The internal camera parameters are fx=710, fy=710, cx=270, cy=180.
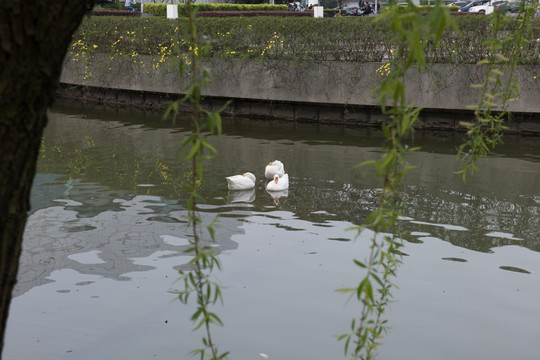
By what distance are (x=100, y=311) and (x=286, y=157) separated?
6.09 metres

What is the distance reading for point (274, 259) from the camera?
621 centimetres

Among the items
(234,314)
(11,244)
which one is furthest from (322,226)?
(11,244)

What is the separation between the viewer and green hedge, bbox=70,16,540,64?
41.9ft

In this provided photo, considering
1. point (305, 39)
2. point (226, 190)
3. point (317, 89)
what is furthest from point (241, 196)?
point (305, 39)

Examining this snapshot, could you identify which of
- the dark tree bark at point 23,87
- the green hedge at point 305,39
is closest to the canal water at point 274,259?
the dark tree bark at point 23,87

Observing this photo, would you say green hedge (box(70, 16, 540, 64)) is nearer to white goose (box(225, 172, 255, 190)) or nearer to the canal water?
the canal water

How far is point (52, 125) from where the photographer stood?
1392 centimetres

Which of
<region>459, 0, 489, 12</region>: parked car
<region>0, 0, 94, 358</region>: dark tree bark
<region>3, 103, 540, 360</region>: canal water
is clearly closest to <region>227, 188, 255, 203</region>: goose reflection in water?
<region>3, 103, 540, 360</region>: canal water

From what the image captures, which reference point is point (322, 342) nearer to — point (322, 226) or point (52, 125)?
point (322, 226)

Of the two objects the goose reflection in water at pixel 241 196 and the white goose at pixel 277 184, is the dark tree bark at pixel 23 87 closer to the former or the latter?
the goose reflection in water at pixel 241 196

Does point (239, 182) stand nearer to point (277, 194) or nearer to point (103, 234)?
point (277, 194)

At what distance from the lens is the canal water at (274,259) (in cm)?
473

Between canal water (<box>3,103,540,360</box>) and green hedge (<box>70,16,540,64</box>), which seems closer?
canal water (<box>3,103,540,360</box>)

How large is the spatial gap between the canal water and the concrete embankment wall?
1918 mm
